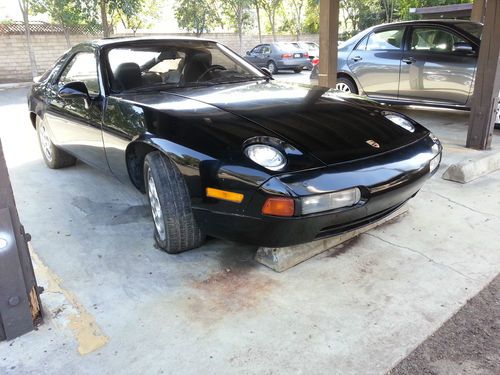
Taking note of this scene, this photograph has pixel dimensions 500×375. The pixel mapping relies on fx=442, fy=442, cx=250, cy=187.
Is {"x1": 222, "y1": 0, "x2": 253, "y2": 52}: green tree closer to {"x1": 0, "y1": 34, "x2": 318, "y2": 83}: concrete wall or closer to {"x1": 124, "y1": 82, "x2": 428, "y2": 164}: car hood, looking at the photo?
{"x1": 0, "y1": 34, "x2": 318, "y2": 83}: concrete wall

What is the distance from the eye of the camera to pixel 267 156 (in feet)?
7.63

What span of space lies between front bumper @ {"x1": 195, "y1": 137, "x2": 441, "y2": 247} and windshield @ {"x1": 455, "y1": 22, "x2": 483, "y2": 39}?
453 cm

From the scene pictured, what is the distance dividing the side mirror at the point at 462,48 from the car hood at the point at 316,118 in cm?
345

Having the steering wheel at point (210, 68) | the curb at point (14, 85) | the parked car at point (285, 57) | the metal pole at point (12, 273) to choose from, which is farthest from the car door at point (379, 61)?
the curb at point (14, 85)

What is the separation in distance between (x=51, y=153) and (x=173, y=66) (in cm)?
189

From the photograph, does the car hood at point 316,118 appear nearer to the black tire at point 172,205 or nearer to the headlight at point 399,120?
the headlight at point 399,120

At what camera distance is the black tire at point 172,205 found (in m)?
2.66

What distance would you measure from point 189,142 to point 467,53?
506cm

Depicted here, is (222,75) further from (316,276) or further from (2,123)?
(2,123)

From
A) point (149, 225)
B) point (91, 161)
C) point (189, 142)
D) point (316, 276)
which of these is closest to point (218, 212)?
point (189, 142)

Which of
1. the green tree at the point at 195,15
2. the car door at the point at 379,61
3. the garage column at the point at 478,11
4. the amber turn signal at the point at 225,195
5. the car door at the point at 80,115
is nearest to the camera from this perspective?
the amber turn signal at the point at 225,195

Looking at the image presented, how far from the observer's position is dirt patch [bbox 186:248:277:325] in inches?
92.9

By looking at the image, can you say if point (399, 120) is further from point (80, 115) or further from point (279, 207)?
point (80, 115)

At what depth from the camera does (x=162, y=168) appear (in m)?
2.70
